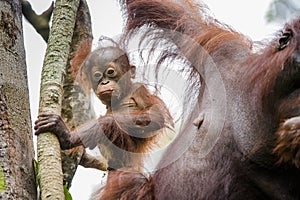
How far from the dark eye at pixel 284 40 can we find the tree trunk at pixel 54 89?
91 centimetres

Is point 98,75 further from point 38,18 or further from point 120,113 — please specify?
point 38,18

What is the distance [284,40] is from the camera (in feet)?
8.07

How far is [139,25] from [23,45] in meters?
0.87

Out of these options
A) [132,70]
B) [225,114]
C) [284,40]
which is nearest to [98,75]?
[132,70]

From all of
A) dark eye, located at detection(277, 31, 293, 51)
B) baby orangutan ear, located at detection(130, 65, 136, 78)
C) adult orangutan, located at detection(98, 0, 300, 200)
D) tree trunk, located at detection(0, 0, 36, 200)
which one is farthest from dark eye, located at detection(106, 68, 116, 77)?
dark eye, located at detection(277, 31, 293, 51)

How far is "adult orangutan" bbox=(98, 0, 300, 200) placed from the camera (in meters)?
2.39

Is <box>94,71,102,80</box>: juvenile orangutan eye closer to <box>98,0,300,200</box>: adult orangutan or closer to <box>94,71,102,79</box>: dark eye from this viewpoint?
<box>94,71,102,79</box>: dark eye

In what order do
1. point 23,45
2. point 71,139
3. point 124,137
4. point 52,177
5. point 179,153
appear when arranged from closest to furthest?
point 52,177 < point 23,45 < point 179,153 < point 71,139 < point 124,137

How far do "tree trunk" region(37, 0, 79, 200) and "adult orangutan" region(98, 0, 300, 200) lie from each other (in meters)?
0.52

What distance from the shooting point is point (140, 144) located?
3.46m

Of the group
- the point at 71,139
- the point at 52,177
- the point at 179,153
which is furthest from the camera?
the point at 71,139

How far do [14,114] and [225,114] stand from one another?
3.21ft

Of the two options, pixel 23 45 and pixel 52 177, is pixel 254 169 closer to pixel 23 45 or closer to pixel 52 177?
pixel 52 177

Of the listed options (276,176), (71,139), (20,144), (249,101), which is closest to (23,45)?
(20,144)
